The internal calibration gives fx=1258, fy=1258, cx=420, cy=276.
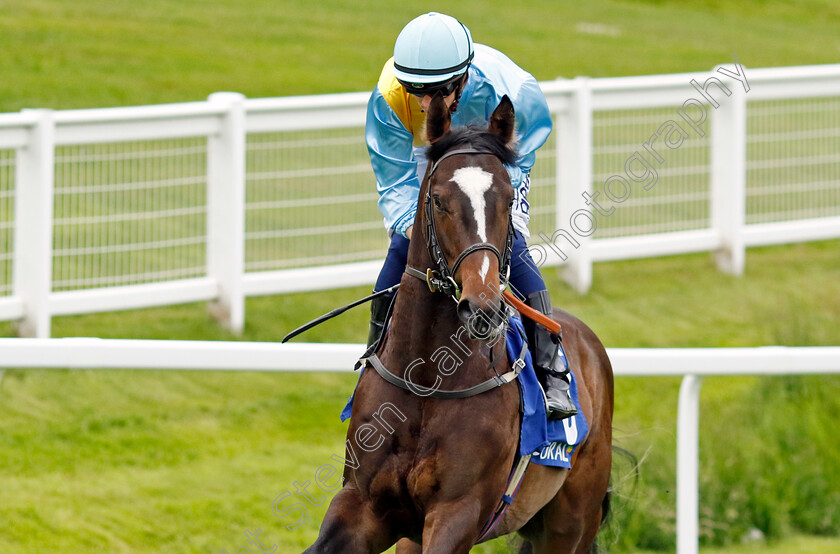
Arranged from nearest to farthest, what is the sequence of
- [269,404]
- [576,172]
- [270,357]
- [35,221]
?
[270,357] → [35,221] → [269,404] → [576,172]

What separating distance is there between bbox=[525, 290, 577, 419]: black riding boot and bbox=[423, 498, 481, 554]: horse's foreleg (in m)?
0.42

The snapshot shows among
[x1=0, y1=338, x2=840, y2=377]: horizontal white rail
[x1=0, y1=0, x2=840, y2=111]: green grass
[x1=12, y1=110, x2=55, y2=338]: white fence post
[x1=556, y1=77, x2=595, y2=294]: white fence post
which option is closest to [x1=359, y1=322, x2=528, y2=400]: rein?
[x1=0, y1=338, x2=840, y2=377]: horizontal white rail

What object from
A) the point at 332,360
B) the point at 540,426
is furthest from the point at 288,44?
the point at 540,426

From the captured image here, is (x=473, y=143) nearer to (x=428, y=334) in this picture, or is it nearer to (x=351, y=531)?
(x=428, y=334)

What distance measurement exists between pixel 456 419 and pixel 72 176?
381 cm

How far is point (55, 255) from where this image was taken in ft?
21.2

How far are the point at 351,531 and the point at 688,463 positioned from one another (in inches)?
47.5

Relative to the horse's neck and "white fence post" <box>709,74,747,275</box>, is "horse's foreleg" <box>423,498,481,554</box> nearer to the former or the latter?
the horse's neck

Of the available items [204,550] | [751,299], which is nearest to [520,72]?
[204,550]

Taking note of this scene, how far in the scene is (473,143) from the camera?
3225mm

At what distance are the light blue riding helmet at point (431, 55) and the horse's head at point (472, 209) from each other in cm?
18

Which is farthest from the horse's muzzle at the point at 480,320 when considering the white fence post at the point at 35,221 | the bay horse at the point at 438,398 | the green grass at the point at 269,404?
the white fence post at the point at 35,221

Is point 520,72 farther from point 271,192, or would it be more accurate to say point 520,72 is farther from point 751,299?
point 751,299

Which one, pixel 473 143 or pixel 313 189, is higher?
pixel 313 189
